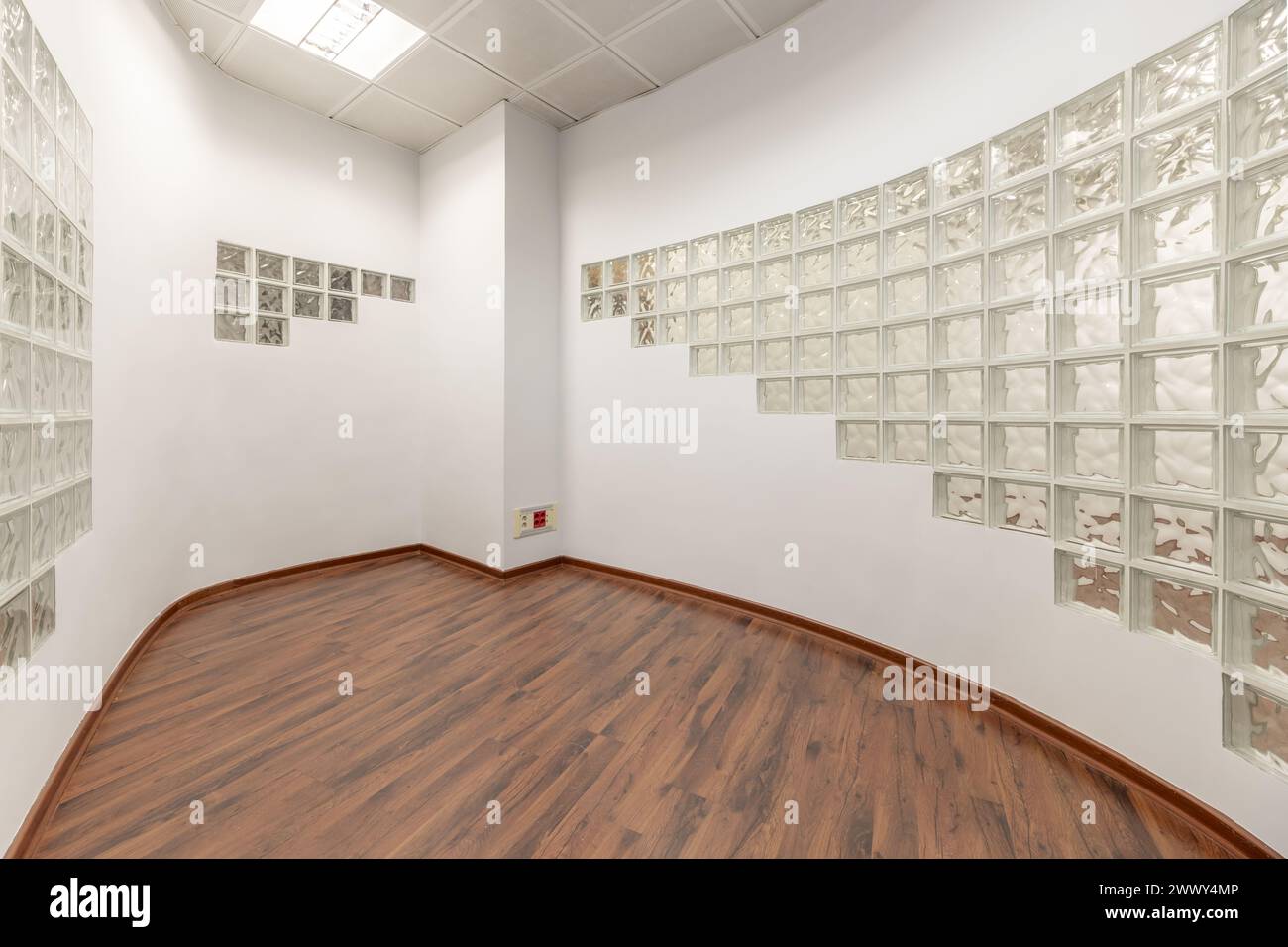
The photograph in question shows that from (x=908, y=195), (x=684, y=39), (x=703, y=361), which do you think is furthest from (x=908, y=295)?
(x=684, y=39)

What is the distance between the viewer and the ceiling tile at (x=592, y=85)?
2695mm

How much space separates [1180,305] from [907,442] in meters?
0.83

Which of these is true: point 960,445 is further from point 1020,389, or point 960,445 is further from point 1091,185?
point 1091,185

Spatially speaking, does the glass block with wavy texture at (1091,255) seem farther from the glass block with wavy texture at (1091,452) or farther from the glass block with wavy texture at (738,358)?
the glass block with wavy texture at (738,358)

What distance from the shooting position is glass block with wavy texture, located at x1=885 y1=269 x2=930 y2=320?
75.8 inches

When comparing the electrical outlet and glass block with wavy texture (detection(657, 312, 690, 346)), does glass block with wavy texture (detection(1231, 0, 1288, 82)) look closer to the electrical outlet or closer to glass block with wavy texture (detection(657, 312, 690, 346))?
glass block with wavy texture (detection(657, 312, 690, 346))

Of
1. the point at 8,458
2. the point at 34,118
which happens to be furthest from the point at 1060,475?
the point at 34,118

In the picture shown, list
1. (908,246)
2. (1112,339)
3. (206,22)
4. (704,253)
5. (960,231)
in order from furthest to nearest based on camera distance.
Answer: (704,253) → (206,22) → (908,246) → (960,231) → (1112,339)

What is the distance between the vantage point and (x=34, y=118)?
48.7 inches

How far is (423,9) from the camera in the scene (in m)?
2.33

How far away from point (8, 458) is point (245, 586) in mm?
2089

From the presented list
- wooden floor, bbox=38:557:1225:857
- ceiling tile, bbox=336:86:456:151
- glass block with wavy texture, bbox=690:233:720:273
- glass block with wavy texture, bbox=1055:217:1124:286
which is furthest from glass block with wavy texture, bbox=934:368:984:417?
ceiling tile, bbox=336:86:456:151

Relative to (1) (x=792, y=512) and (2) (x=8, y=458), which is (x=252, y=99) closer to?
(2) (x=8, y=458)

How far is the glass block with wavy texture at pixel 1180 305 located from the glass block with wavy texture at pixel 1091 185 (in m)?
0.28
